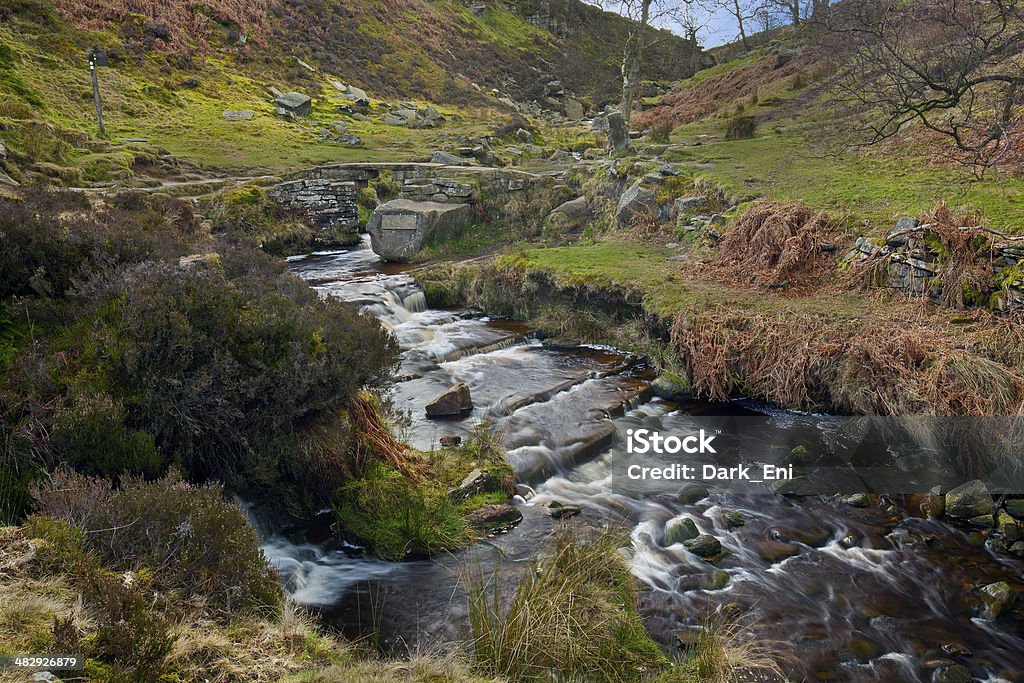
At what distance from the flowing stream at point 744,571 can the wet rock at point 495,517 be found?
12 cm

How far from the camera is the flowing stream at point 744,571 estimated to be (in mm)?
5270

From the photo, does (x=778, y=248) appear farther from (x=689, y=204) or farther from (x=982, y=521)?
(x=982, y=521)

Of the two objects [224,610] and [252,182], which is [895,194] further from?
[252,182]

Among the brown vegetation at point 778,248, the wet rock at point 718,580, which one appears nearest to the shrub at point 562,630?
the wet rock at point 718,580

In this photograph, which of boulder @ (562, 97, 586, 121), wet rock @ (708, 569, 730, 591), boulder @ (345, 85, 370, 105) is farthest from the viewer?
boulder @ (562, 97, 586, 121)

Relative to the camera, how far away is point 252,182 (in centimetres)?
2077

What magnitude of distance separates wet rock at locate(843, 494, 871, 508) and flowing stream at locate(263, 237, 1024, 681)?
0.24 ft

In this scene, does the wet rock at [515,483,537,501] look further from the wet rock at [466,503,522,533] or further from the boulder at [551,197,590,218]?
the boulder at [551,197,590,218]

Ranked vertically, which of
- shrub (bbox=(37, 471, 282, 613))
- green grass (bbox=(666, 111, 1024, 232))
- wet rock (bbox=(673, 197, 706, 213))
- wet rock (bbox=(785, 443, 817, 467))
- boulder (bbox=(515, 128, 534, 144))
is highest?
boulder (bbox=(515, 128, 534, 144))

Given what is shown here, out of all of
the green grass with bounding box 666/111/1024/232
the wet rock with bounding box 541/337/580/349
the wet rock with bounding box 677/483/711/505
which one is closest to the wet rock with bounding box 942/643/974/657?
the wet rock with bounding box 677/483/711/505

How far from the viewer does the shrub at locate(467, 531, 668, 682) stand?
417 cm

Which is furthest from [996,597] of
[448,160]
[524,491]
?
[448,160]

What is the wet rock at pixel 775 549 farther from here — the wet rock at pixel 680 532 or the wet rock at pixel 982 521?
the wet rock at pixel 982 521

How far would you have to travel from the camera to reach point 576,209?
741 inches
